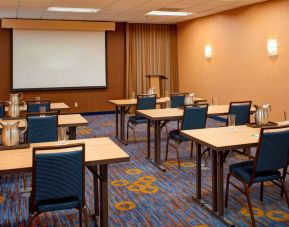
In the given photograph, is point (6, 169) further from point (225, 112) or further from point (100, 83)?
point (100, 83)

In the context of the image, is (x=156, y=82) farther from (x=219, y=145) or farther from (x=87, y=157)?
(x=87, y=157)

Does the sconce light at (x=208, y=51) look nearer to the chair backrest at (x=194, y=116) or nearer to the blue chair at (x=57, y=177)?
the chair backrest at (x=194, y=116)

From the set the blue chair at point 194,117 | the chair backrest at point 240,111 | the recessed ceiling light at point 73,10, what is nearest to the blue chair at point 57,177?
the blue chair at point 194,117

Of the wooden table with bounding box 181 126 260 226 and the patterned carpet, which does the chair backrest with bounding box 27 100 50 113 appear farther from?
the wooden table with bounding box 181 126 260 226

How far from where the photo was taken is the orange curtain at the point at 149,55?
35.4 ft

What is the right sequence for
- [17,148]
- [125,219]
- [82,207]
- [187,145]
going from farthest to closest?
1. [187,145]
2. [125,219]
3. [17,148]
4. [82,207]

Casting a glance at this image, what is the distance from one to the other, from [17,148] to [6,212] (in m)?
0.96

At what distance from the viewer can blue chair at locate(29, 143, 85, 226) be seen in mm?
2523

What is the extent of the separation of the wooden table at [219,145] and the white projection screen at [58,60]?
718 centimetres

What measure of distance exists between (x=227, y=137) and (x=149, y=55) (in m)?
7.84

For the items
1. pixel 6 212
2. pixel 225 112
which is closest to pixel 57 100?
pixel 225 112

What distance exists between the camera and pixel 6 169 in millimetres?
2494

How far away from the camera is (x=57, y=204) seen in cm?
265

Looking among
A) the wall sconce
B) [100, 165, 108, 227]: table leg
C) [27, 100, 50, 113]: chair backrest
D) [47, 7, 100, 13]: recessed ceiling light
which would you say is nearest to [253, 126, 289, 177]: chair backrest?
[100, 165, 108, 227]: table leg
